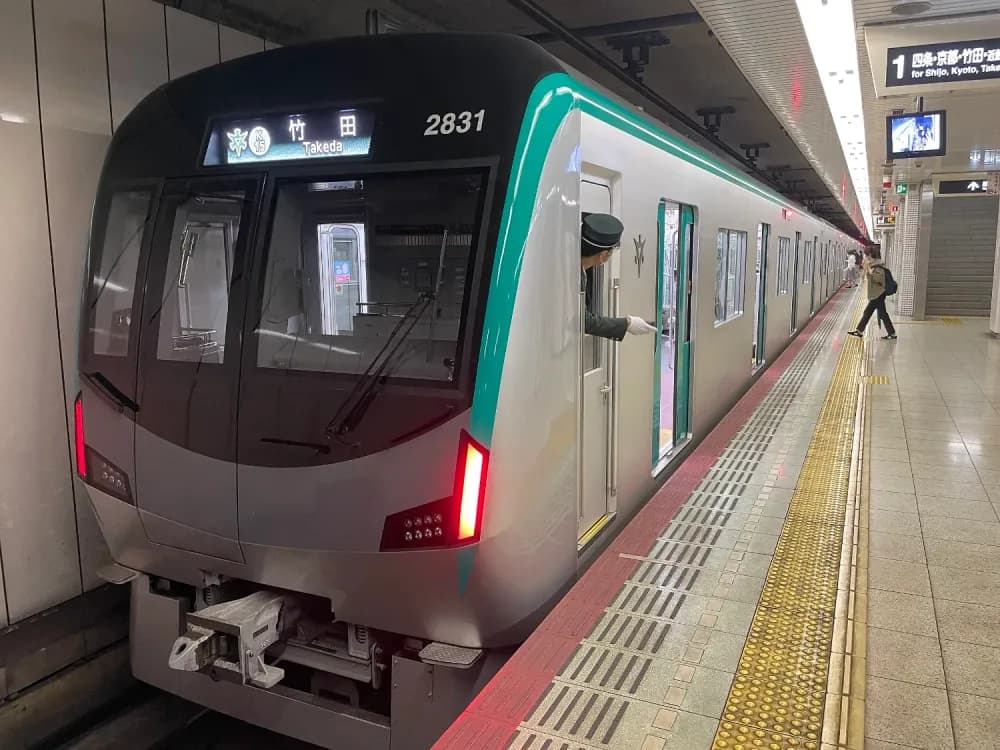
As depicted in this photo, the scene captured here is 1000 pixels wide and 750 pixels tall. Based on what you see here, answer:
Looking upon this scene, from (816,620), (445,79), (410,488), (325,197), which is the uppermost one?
Result: (445,79)

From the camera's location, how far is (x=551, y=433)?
106 inches

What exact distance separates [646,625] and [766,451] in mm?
3121

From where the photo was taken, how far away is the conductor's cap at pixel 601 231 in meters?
3.00

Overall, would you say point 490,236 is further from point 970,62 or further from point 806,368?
point 806,368

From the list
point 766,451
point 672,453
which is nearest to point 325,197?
point 672,453

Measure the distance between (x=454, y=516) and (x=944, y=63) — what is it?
6.47m

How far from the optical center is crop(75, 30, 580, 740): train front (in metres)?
2.48

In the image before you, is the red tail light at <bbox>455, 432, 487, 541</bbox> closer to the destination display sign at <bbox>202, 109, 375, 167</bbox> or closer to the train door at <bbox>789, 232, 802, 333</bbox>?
the destination display sign at <bbox>202, 109, 375, 167</bbox>

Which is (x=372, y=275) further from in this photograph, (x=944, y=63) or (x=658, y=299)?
(x=944, y=63)

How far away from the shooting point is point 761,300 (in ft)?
30.1

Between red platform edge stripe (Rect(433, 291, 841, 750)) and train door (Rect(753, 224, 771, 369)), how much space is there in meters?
4.34

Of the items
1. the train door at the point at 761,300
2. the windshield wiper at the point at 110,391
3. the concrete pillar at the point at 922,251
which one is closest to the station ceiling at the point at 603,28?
the train door at the point at 761,300

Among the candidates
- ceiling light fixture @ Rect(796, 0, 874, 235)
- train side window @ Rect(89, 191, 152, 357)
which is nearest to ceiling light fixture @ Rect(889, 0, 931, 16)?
ceiling light fixture @ Rect(796, 0, 874, 235)

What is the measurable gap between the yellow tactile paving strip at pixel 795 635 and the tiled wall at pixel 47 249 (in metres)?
3.19
